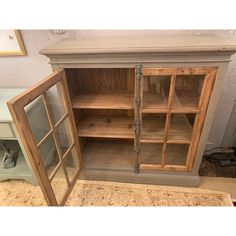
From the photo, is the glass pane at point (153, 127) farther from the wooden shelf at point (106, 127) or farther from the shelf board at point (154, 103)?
the shelf board at point (154, 103)

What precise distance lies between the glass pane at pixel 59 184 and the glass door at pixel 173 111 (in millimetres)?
641

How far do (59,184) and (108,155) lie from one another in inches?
22.4

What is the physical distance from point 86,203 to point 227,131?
1512 mm

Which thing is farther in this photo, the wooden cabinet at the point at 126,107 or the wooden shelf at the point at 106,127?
the wooden shelf at the point at 106,127

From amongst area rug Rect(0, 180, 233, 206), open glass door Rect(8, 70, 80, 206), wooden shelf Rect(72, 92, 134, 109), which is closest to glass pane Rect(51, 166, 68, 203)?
open glass door Rect(8, 70, 80, 206)

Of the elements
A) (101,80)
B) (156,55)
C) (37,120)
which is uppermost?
(156,55)

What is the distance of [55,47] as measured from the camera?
3.69 ft

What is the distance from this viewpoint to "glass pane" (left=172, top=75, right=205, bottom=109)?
3.76 feet

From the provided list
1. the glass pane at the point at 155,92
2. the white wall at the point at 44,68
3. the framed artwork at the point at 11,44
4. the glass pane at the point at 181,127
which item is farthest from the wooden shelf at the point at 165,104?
the framed artwork at the point at 11,44

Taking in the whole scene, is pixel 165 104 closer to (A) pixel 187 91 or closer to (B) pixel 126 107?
(A) pixel 187 91

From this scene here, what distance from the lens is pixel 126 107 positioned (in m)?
1.30

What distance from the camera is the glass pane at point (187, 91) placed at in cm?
115

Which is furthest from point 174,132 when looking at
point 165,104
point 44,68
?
point 44,68

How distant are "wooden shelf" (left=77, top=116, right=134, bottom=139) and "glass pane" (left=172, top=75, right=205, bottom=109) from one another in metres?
0.47
